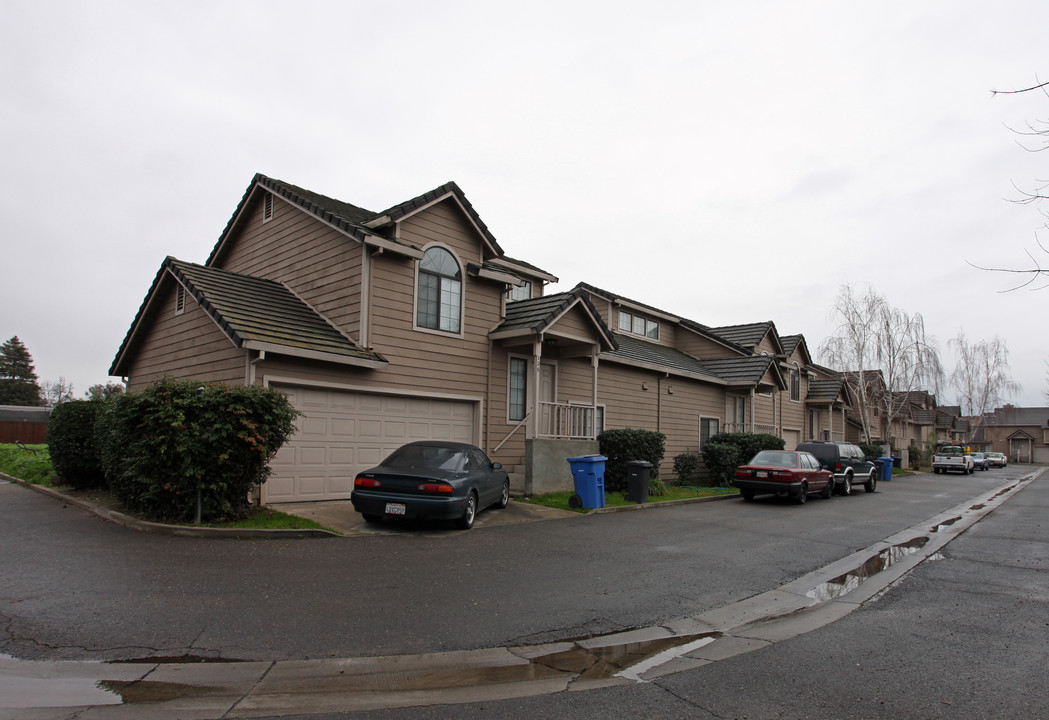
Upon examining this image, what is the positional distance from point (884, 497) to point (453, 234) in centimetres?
1575

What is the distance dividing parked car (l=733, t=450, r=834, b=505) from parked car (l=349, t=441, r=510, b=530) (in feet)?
31.1

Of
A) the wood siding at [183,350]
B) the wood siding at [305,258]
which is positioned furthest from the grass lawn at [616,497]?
the wood siding at [183,350]

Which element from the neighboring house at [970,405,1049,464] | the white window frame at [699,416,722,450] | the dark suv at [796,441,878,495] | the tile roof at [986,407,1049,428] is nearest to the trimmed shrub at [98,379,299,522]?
the dark suv at [796,441,878,495]

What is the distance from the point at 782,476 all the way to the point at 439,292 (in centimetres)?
998

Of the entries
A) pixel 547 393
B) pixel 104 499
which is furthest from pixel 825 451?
pixel 104 499

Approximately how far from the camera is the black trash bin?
15.4 meters

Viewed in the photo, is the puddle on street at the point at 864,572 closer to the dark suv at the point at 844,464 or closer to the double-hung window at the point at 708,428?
the dark suv at the point at 844,464

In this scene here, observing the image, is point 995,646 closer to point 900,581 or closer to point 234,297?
point 900,581

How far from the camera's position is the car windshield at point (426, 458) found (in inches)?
417

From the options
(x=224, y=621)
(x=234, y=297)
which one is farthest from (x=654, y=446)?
(x=224, y=621)

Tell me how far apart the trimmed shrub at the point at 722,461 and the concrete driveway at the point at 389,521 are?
947 centimetres

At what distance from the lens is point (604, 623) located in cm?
608

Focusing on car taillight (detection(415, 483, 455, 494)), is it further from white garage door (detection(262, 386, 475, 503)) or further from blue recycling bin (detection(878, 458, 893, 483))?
blue recycling bin (detection(878, 458, 893, 483))

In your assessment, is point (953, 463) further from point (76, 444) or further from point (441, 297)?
point (76, 444)
